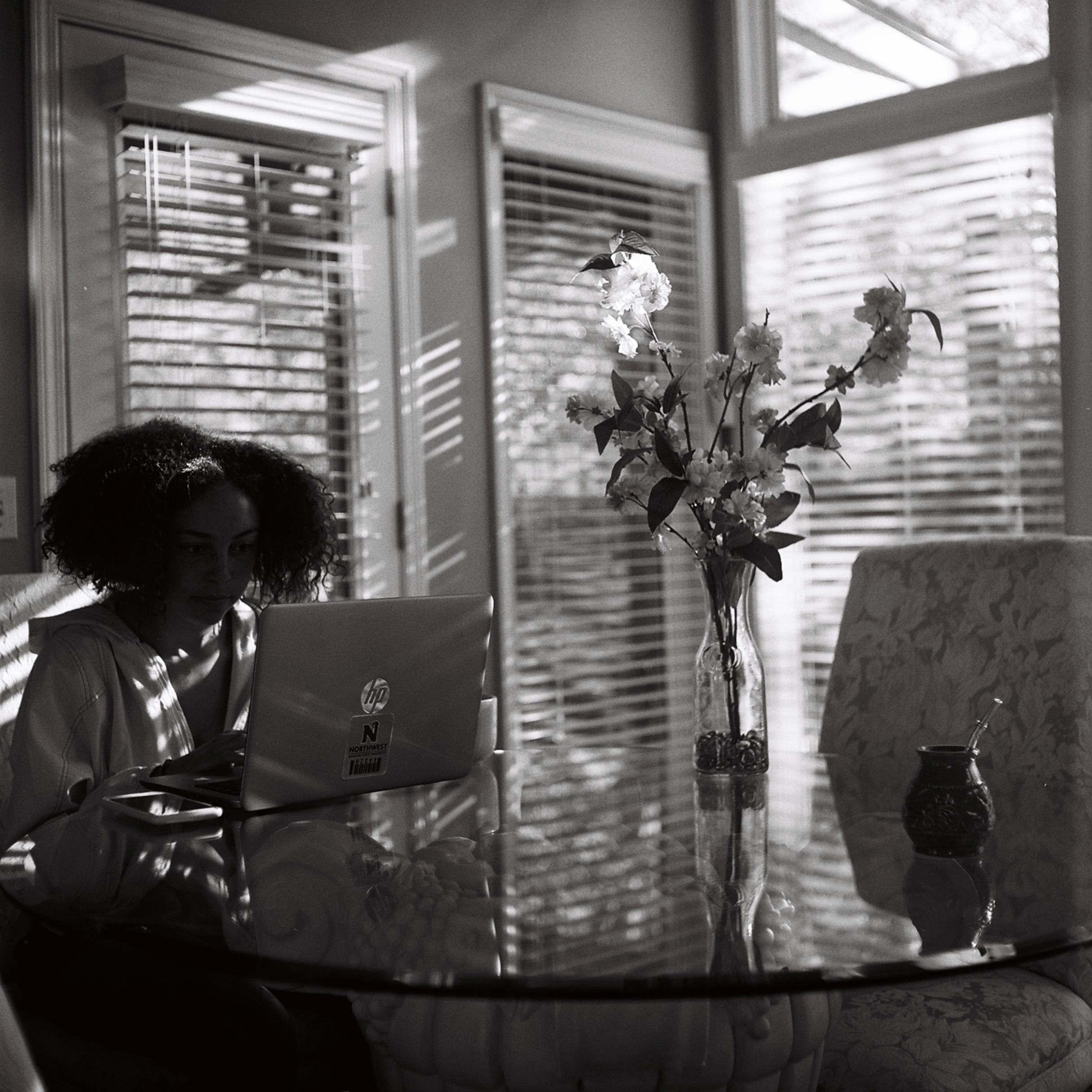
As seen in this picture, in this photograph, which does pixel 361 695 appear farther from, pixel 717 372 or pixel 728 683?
pixel 717 372

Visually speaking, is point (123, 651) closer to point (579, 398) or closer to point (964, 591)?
point (579, 398)

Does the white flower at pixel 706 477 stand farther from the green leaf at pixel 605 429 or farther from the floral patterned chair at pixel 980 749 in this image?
the floral patterned chair at pixel 980 749

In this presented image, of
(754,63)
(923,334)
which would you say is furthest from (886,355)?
(754,63)

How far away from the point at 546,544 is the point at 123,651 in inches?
69.5

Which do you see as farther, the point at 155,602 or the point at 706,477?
the point at 155,602

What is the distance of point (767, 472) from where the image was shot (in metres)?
1.76

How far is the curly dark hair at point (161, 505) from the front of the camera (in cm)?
210

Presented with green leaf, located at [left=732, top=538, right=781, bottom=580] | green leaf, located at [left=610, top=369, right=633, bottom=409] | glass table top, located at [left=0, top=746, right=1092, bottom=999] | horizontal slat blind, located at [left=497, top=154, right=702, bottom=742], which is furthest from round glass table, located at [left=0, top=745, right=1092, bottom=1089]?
horizontal slat blind, located at [left=497, top=154, right=702, bottom=742]

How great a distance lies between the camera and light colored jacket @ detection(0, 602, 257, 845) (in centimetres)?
180

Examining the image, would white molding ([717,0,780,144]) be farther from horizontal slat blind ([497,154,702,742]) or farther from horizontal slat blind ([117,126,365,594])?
horizontal slat blind ([117,126,365,594])

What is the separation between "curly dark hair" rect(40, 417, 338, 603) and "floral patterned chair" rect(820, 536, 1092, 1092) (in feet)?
3.22

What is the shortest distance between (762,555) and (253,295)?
1.63 metres

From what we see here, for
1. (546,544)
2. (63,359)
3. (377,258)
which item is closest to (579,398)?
(63,359)

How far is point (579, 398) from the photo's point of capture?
6.14 ft
